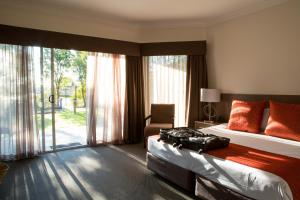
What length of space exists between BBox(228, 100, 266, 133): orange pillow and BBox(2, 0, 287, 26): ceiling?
165 centimetres

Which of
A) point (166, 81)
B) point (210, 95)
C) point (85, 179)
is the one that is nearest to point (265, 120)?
point (210, 95)

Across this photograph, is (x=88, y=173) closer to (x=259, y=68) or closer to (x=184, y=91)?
(x=184, y=91)

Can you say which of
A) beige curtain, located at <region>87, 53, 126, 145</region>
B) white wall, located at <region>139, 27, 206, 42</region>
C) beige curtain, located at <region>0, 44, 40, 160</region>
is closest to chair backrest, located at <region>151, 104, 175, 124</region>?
beige curtain, located at <region>87, 53, 126, 145</region>

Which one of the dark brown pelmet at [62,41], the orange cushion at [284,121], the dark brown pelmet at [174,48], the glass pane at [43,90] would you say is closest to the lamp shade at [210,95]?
the dark brown pelmet at [174,48]

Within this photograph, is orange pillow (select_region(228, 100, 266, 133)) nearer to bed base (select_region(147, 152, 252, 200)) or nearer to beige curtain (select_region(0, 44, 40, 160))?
bed base (select_region(147, 152, 252, 200))

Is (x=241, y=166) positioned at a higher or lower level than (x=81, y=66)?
lower

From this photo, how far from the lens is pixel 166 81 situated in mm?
5062

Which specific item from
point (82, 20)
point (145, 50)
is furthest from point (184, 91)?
point (82, 20)

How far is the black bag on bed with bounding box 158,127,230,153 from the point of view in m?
2.53

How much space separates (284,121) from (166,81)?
2622 mm

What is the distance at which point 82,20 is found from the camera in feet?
14.1

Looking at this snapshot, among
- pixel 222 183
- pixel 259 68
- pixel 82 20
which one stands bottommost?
pixel 222 183

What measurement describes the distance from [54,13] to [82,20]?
52 cm

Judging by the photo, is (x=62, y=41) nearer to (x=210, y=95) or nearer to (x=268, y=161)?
(x=210, y=95)
